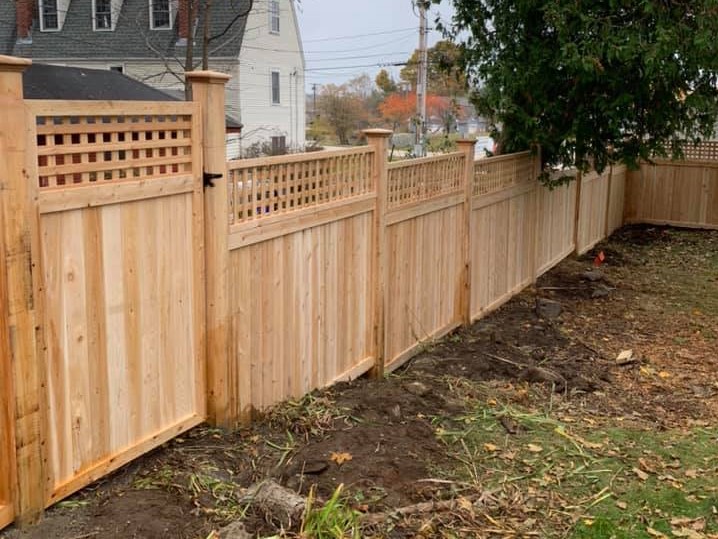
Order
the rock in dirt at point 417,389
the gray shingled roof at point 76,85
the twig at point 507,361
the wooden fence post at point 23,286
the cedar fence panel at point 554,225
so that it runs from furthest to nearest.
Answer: the cedar fence panel at point 554,225
the twig at point 507,361
the gray shingled roof at point 76,85
the rock in dirt at point 417,389
the wooden fence post at point 23,286

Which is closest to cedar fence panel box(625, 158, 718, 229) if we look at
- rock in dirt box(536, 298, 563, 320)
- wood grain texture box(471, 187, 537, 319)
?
wood grain texture box(471, 187, 537, 319)

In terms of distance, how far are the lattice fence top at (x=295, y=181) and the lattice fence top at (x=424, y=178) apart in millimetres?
377

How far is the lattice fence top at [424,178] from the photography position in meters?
5.63

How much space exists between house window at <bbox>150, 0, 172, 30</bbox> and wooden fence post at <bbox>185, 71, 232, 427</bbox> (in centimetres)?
2047

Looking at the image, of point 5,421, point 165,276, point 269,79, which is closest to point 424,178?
point 165,276

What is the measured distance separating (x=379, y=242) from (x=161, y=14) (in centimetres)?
1980

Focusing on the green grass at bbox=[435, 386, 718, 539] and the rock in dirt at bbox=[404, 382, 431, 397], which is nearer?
the green grass at bbox=[435, 386, 718, 539]

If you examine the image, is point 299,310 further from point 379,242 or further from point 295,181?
point 379,242

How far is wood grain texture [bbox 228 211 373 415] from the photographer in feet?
13.3

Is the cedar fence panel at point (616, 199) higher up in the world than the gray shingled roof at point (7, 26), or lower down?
lower down

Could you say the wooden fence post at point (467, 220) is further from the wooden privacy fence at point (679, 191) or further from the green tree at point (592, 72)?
the wooden privacy fence at point (679, 191)

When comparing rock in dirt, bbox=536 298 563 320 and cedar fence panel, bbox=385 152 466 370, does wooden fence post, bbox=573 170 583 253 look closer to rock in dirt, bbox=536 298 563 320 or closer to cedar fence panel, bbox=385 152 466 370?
rock in dirt, bbox=536 298 563 320

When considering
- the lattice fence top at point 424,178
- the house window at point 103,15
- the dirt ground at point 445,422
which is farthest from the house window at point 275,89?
the lattice fence top at point 424,178

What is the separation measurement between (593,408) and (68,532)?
3.58 m
